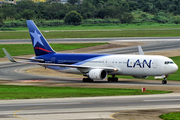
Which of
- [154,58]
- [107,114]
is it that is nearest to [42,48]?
[154,58]

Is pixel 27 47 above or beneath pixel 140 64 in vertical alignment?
beneath

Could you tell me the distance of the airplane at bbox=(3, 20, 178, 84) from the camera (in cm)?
5481

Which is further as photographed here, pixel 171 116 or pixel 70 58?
pixel 70 58

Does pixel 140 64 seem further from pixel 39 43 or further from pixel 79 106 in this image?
pixel 79 106

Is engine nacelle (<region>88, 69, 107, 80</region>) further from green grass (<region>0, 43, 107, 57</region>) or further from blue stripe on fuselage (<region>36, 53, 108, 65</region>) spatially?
green grass (<region>0, 43, 107, 57</region>)

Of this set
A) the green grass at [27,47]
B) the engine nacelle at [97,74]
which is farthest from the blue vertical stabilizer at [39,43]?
the green grass at [27,47]

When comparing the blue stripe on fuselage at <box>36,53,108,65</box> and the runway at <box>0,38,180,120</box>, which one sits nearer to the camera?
the runway at <box>0,38,180,120</box>

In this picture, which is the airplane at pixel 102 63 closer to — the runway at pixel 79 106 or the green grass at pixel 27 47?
the runway at pixel 79 106

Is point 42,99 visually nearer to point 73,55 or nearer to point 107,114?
point 107,114

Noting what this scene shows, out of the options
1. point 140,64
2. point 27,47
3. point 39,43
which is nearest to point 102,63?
point 140,64

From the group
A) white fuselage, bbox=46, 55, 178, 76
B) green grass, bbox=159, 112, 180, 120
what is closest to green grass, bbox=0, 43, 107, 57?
white fuselage, bbox=46, 55, 178, 76

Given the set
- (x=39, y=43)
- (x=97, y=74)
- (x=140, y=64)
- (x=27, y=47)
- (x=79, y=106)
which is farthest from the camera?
(x=27, y=47)

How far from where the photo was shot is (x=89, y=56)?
60781mm

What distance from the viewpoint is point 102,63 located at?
59281 mm
